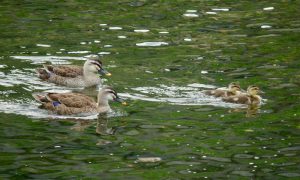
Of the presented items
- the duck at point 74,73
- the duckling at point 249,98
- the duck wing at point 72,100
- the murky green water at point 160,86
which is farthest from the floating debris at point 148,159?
the duck at point 74,73

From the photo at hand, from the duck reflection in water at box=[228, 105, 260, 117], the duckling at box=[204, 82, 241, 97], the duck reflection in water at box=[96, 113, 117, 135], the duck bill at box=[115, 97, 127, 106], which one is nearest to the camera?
the duck reflection in water at box=[96, 113, 117, 135]

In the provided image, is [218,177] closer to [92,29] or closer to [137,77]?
[137,77]

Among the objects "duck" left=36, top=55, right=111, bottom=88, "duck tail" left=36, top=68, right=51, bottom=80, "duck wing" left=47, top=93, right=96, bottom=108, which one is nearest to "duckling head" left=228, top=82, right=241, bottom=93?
"duck wing" left=47, top=93, right=96, bottom=108

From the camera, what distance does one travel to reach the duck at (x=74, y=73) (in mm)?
24062

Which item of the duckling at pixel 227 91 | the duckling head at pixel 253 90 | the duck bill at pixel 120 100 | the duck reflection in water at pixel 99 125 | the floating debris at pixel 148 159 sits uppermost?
the duckling head at pixel 253 90

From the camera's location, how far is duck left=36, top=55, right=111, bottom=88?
78.9 ft

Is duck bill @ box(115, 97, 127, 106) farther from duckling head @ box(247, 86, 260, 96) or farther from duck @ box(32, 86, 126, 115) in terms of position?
duckling head @ box(247, 86, 260, 96)

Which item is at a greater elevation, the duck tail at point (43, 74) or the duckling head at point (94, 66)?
the duckling head at point (94, 66)

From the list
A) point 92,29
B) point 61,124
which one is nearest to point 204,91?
point 61,124

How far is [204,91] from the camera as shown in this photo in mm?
21766

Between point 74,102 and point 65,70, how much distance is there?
3.20 m

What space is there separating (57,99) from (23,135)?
2745 mm

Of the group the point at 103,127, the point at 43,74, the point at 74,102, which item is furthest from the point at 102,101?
the point at 43,74

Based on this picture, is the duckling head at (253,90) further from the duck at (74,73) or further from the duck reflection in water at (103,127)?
the duck at (74,73)
